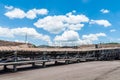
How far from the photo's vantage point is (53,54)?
124 ft

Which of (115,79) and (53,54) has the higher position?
(53,54)

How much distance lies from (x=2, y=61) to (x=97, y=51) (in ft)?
101

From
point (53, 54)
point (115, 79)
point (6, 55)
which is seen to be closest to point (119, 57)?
point (53, 54)

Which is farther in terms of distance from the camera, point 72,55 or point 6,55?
point 72,55

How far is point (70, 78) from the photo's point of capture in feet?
65.0

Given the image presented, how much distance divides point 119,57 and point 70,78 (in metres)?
34.5

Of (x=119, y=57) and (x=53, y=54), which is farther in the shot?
(x=119, y=57)

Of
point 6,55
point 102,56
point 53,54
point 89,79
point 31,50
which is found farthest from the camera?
point 102,56

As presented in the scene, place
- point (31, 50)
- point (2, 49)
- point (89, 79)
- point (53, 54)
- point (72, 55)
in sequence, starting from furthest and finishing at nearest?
point (72, 55) → point (53, 54) → point (31, 50) → point (2, 49) → point (89, 79)

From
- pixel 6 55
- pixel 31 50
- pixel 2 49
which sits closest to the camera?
pixel 2 49

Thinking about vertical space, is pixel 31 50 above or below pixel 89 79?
above

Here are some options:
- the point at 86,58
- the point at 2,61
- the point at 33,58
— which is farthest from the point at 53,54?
the point at 2,61

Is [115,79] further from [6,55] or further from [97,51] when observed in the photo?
[97,51]

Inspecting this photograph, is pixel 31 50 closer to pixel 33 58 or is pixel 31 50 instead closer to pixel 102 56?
pixel 33 58
